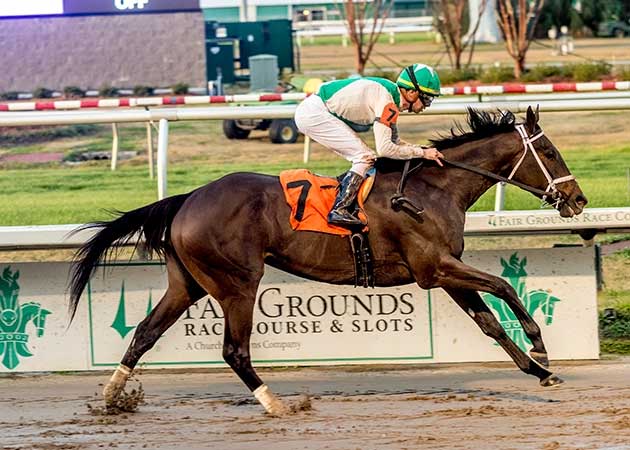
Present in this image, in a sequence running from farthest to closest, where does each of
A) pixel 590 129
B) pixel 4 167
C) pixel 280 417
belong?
pixel 4 167
pixel 590 129
pixel 280 417

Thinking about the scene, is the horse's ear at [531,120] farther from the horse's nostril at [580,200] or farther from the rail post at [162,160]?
the rail post at [162,160]

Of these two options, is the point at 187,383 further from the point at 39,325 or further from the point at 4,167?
the point at 4,167

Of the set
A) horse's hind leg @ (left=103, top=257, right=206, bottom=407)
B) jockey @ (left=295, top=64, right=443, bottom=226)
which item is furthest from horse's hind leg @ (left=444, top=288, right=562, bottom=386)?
horse's hind leg @ (left=103, top=257, right=206, bottom=407)

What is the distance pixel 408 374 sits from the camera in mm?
8016

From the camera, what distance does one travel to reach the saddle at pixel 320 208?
681 cm

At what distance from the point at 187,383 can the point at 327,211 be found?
5.72ft

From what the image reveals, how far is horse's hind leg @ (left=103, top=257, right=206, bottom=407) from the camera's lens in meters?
6.95

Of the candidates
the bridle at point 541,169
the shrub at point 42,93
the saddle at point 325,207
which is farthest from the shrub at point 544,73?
the saddle at point 325,207

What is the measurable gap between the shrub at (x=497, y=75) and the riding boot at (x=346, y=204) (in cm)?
1882

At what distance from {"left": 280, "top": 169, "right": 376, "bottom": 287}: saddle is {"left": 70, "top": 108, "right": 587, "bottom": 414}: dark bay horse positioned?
1.6 inches

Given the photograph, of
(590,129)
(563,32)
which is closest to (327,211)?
(590,129)

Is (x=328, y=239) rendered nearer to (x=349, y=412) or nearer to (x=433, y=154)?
(x=433, y=154)

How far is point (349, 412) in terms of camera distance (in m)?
6.70

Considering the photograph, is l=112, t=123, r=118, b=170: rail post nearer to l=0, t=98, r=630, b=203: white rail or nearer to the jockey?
l=0, t=98, r=630, b=203: white rail
